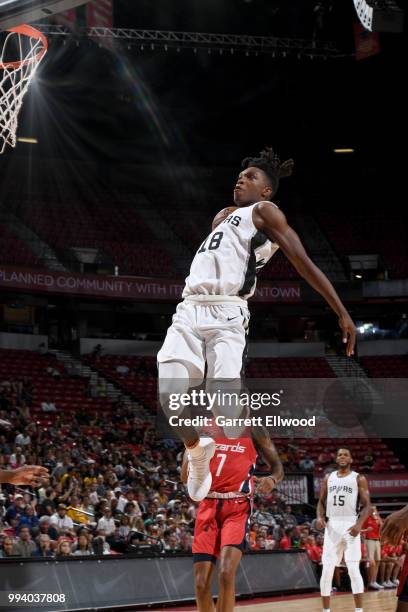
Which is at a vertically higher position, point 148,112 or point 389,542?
point 148,112

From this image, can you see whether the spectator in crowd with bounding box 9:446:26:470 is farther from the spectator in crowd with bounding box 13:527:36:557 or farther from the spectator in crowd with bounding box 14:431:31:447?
the spectator in crowd with bounding box 13:527:36:557

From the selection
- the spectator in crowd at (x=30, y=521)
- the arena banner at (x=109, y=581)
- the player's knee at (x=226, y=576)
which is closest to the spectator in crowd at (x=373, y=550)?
the arena banner at (x=109, y=581)

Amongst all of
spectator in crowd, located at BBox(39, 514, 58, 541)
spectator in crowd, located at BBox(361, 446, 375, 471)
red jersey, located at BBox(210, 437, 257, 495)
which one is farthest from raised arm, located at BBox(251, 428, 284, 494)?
spectator in crowd, located at BBox(361, 446, 375, 471)

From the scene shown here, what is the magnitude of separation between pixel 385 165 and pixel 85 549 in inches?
914

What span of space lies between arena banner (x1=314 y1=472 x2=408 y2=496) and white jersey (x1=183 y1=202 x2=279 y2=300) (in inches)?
721

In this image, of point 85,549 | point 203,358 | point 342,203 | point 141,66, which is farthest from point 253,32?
point 203,358

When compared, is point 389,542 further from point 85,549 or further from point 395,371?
point 395,371

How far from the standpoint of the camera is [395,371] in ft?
90.1

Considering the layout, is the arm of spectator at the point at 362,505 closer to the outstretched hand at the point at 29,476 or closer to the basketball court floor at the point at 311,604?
the basketball court floor at the point at 311,604

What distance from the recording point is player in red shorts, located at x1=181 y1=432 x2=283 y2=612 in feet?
17.1

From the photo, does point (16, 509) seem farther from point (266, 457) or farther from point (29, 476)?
point (266, 457)

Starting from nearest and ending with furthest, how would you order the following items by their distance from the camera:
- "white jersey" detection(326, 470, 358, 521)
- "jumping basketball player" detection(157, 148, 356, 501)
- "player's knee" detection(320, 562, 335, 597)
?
"jumping basketball player" detection(157, 148, 356, 501) → "player's knee" detection(320, 562, 335, 597) → "white jersey" detection(326, 470, 358, 521)

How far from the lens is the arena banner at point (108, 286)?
82.0 ft

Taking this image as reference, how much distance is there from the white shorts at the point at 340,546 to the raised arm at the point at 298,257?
662 cm
